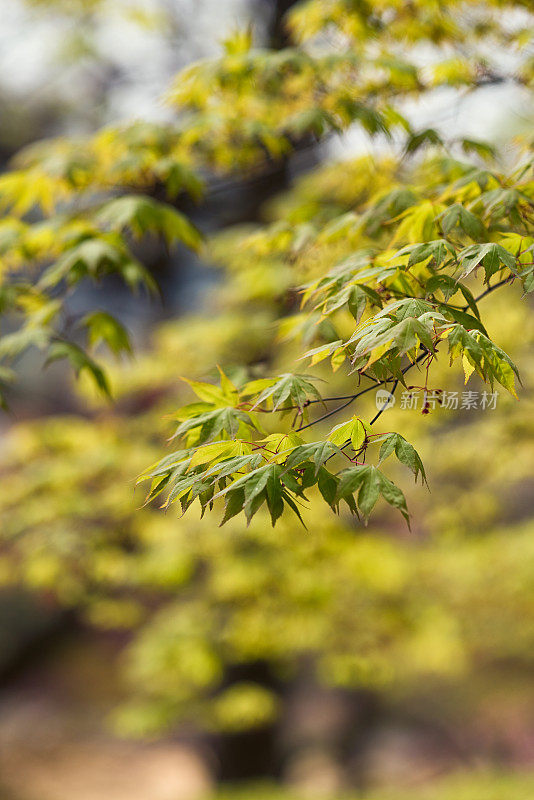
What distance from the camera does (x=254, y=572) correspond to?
3.93 meters

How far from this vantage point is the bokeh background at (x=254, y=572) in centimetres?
389

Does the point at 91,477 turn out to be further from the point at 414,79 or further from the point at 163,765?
the point at 163,765

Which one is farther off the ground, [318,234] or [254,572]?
[318,234]

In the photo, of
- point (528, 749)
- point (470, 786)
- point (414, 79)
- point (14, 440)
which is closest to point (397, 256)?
point (414, 79)

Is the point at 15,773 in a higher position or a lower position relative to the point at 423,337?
lower

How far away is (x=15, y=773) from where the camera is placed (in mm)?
6367

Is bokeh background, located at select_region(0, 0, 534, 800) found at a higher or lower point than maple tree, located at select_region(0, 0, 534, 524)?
lower

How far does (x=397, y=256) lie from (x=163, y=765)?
22.7ft

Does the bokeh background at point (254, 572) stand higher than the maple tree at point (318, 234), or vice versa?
the maple tree at point (318, 234)

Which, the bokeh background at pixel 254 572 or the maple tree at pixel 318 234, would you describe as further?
the bokeh background at pixel 254 572

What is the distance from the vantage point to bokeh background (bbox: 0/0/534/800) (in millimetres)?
3891

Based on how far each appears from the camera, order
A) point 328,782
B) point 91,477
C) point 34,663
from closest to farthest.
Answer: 1. point 91,477
2. point 328,782
3. point 34,663

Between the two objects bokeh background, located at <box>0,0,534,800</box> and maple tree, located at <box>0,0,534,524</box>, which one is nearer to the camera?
maple tree, located at <box>0,0,534,524</box>

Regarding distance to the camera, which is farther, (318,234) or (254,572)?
(254,572)
